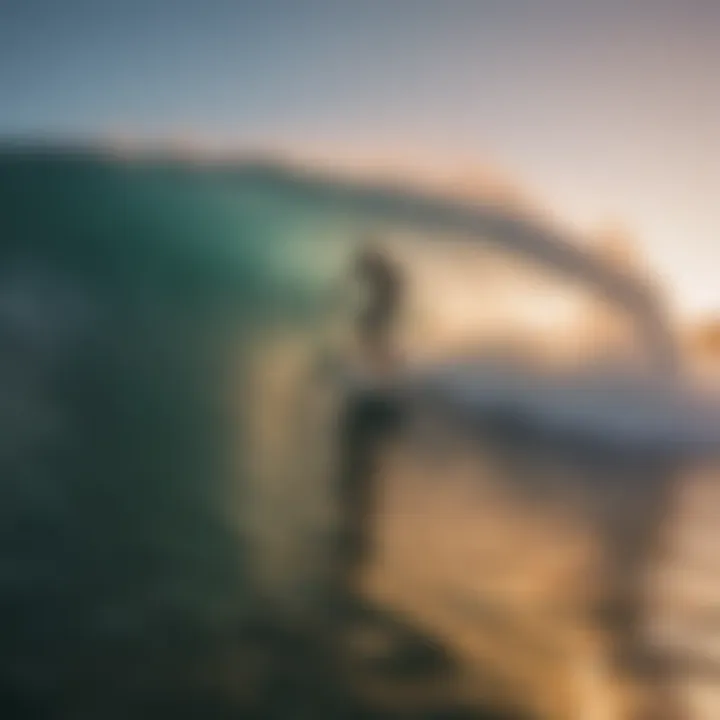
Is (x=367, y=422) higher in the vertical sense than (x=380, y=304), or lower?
lower

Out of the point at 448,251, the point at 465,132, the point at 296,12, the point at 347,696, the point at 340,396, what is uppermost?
the point at 296,12

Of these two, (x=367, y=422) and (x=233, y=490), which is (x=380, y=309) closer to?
(x=367, y=422)

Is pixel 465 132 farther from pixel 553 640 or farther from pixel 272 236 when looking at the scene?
pixel 553 640

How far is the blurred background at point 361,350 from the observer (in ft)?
3.32

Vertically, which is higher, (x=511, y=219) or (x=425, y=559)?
(x=511, y=219)

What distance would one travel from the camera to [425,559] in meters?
1.03

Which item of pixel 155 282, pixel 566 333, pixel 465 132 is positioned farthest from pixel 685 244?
pixel 155 282

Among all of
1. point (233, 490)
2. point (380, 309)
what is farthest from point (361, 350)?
point (233, 490)

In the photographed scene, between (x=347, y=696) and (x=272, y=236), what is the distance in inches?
18.9

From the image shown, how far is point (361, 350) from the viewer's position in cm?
107

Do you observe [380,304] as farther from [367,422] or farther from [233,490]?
[233,490]

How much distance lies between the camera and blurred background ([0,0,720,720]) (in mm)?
1012

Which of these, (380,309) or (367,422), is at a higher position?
(380,309)

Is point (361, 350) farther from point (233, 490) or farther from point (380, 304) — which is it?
point (233, 490)
